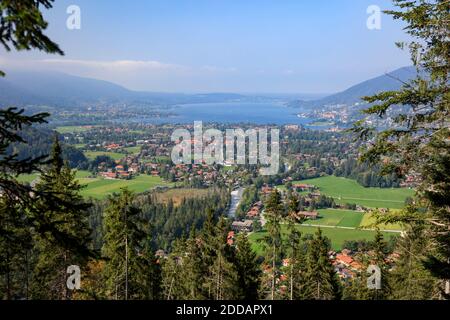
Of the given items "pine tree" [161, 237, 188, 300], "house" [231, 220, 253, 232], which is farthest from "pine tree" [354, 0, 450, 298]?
"house" [231, 220, 253, 232]

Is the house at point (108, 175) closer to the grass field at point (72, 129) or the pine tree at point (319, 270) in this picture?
the grass field at point (72, 129)

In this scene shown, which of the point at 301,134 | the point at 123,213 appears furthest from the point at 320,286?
the point at 301,134

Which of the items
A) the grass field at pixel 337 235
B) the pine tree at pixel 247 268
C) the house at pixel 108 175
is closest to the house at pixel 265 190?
the grass field at pixel 337 235

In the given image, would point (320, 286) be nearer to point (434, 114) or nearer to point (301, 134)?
point (434, 114)

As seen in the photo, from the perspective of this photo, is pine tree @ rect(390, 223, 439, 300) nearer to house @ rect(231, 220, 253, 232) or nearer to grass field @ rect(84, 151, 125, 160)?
house @ rect(231, 220, 253, 232)

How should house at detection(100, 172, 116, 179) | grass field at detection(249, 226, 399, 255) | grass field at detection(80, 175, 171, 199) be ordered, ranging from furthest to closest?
1. house at detection(100, 172, 116, 179)
2. grass field at detection(80, 175, 171, 199)
3. grass field at detection(249, 226, 399, 255)
